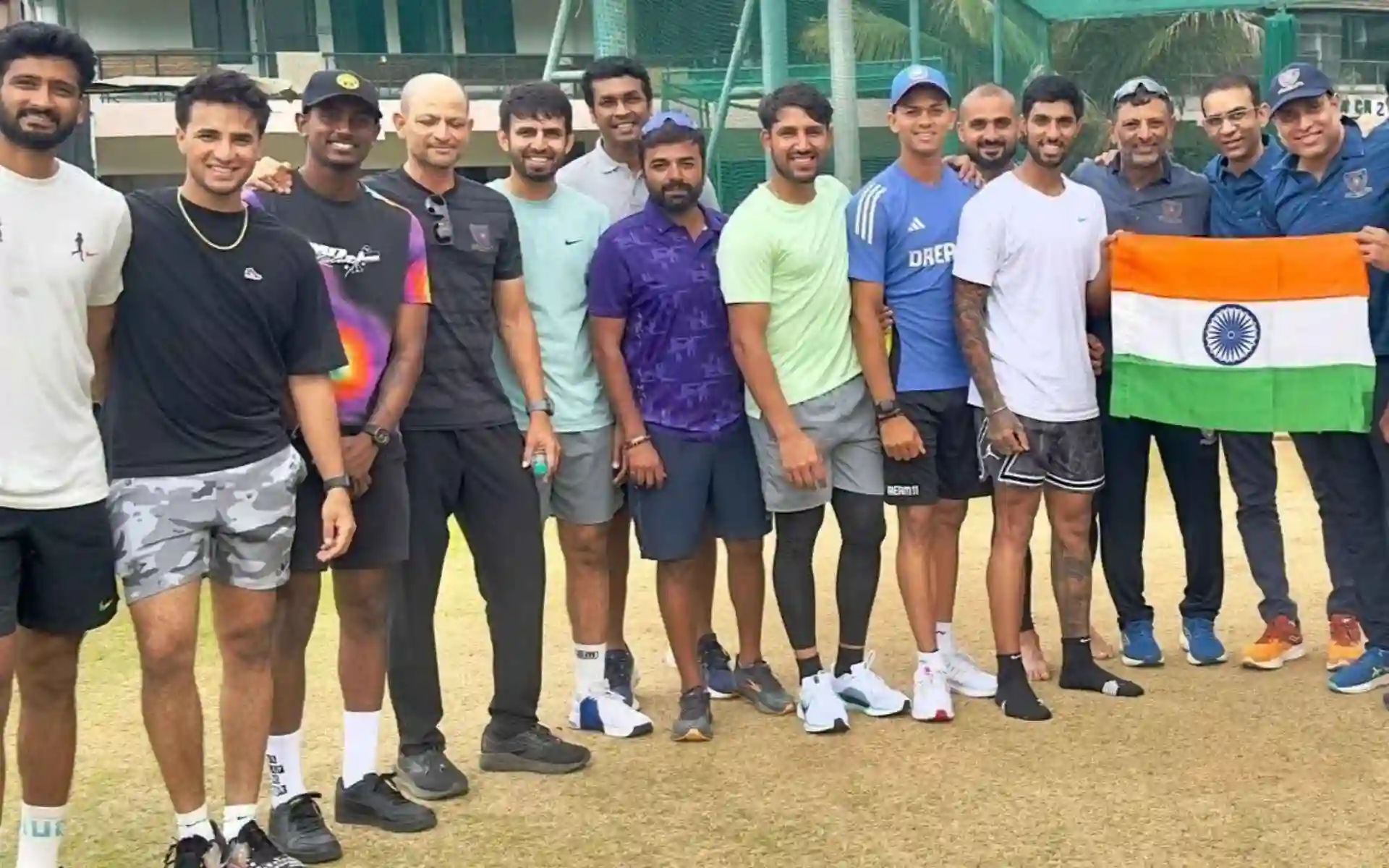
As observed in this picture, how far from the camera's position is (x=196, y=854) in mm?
4160

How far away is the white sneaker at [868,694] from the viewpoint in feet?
18.5

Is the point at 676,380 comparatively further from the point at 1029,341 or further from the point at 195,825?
the point at 195,825

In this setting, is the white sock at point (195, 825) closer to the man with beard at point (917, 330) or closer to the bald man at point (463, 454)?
the bald man at point (463, 454)

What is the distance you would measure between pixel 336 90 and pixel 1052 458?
9.20ft

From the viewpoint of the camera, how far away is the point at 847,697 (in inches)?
227

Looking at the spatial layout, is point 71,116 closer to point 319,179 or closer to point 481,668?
point 319,179


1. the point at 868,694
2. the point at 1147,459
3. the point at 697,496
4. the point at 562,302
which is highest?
the point at 562,302

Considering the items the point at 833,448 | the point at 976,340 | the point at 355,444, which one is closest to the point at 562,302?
the point at 833,448

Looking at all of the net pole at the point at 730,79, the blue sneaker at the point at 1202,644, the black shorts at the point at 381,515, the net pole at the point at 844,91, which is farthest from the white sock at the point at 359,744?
the net pole at the point at 730,79

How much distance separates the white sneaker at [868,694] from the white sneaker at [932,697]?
69 millimetres

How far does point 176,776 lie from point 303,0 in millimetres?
24106

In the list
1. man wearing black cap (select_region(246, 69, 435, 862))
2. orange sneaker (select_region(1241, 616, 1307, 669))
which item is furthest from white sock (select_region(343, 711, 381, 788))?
orange sneaker (select_region(1241, 616, 1307, 669))

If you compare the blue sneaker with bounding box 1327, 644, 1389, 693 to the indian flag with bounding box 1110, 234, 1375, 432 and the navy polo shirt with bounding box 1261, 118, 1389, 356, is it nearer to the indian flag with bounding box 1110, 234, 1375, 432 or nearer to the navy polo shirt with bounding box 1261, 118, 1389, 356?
the indian flag with bounding box 1110, 234, 1375, 432

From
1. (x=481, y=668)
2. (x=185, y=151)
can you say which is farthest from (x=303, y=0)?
(x=185, y=151)
